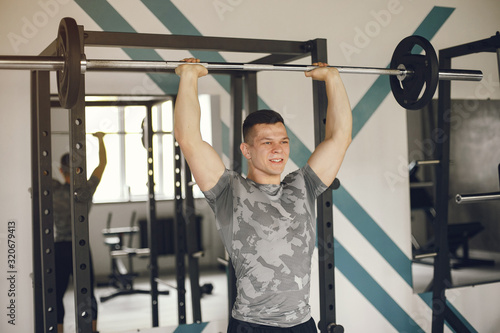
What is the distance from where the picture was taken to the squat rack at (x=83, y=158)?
1.98 meters

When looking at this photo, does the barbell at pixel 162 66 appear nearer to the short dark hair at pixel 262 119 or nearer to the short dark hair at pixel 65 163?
the short dark hair at pixel 262 119

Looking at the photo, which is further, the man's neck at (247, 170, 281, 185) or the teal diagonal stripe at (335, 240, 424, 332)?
the teal diagonal stripe at (335, 240, 424, 332)

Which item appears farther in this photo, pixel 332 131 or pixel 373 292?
pixel 373 292

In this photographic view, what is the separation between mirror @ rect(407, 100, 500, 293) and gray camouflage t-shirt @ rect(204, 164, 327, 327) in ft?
6.33

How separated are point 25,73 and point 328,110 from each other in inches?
65.9

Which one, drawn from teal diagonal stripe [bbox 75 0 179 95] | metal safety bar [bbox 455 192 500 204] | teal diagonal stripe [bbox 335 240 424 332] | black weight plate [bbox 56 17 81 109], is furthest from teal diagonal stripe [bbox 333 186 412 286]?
black weight plate [bbox 56 17 81 109]

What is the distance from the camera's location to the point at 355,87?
3.62 m

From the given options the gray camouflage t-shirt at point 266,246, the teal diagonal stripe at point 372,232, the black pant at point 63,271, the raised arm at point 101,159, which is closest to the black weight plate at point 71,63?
the gray camouflage t-shirt at point 266,246

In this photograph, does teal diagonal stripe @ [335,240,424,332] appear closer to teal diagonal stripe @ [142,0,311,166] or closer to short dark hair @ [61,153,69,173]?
teal diagonal stripe @ [142,0,311,166]

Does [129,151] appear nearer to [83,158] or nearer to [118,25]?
[118,25]

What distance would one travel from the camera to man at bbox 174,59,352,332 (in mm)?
1981

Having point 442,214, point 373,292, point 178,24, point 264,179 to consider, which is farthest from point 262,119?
point 373,292

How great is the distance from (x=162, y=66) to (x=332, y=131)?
769 mm

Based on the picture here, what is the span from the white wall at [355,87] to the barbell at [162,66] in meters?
0.92
